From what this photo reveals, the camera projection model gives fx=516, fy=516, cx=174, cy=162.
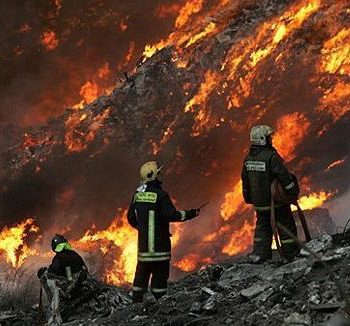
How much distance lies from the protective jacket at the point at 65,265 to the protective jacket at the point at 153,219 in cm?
129

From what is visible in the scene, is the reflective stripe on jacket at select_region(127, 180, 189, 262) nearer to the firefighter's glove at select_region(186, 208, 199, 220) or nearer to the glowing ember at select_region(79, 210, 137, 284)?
the firefighter's glove at select_region(186, 208, 199, 220)

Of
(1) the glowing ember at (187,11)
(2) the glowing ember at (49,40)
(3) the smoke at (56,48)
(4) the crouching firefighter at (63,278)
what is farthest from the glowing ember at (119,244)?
(4) the crouching firefighter at (63,278)

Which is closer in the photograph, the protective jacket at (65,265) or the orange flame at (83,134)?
the protective jacket at (65,265)

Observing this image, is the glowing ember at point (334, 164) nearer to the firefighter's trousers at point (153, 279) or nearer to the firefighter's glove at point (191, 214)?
the firefighter's glove at point (191, 214)

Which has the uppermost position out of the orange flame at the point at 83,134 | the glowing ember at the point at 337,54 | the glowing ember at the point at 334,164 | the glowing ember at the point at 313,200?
the glowing ember at the point at 337,54

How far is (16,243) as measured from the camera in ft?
44.7

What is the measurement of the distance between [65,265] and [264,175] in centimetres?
300

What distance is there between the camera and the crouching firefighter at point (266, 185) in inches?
247

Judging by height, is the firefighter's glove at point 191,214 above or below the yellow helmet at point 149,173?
below

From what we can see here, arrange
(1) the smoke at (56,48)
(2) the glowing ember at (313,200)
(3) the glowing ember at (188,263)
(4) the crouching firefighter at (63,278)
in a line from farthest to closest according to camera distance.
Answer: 1. (2) the glowing ember at (313,200)
2. (1) the smoke at (56,48)
3. (3) the glowing ember at (188,263)
4. (4) the crouching firefighter at (63,278)

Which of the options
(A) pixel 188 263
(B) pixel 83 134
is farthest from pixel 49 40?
(A) pixel 188 263

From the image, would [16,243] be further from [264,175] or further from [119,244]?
[264,175]

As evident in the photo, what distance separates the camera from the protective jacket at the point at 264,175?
6.25 metres

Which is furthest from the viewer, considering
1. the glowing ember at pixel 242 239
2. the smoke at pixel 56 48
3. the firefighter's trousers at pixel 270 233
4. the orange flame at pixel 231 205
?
the smoke at pixel 56 48
